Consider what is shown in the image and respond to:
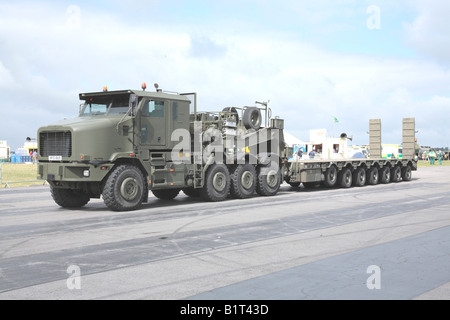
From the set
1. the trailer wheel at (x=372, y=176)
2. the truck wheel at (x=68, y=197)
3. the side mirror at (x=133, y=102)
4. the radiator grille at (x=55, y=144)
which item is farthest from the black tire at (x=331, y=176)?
the radiator grille at (x=55, y=144)

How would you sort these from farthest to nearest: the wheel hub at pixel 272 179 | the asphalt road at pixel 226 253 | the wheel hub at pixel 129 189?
the wheel hub at pixel 272 179 < the wheel hub at pixel 129 189 < the asphalt road at pixel 226 253

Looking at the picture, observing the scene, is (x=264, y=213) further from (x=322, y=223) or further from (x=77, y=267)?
(x=77, y=267)

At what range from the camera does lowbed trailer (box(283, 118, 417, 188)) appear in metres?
19.9

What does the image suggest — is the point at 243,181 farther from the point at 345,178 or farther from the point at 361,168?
the point at 361,168

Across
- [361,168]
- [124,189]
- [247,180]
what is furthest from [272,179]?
[361,168]

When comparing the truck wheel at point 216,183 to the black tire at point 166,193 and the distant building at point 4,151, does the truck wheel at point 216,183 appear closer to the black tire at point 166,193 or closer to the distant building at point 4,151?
the black tire at point 166,193

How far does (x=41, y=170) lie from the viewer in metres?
13.2

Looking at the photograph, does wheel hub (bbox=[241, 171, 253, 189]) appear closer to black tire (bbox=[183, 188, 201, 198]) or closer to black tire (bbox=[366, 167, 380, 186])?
black tire (bbox=[183, 188, 201, 198])

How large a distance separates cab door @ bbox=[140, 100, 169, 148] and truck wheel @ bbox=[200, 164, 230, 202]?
2.13 metres

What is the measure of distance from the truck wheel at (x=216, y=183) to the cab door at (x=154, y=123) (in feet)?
6.97

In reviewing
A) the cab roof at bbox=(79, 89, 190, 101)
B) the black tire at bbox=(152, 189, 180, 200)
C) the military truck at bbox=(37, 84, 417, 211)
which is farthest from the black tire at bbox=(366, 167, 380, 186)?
the cab roof at bbox=(79, 89, 190, 101)

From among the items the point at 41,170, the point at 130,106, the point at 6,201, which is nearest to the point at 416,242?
the point at 130,106

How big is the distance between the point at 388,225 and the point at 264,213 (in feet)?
10.7

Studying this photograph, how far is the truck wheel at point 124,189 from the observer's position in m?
12.7
